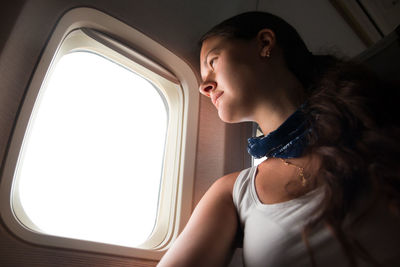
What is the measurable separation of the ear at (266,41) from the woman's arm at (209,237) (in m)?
0.44

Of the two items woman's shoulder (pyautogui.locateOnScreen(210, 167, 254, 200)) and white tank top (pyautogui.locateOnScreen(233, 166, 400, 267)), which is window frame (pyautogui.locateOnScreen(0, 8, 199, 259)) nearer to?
woman's shoulder (pyautogui.locateOnScreen(210, 167, 254, 200))

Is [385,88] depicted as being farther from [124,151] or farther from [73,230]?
[73,230]

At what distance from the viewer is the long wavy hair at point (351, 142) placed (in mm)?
541

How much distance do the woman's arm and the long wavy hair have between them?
22cm

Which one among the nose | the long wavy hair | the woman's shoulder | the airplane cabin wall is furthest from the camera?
the nose

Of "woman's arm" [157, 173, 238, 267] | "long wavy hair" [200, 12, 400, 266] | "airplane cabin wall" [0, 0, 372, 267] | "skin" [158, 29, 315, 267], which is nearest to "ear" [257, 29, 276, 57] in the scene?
"skin" [158, 29, 315, 267]

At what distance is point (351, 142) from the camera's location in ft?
2.06

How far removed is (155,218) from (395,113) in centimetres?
78

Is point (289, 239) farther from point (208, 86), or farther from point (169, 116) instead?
point (169, 116)

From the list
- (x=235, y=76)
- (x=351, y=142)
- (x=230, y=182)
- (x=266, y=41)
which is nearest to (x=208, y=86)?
(x=235, y=76)

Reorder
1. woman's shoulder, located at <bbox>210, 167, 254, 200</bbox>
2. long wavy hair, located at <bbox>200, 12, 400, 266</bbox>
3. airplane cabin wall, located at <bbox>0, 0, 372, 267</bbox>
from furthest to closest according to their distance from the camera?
woman's shoulder, located at <bbox>210, 167, 254, 200</bbox>
airplane cabin wall, located at <bbox>0, 0, 372, 267</bbox>
long wavy hair, located at <bbox>200, 12, 400, 266</bbox>

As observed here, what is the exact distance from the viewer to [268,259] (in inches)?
23.2

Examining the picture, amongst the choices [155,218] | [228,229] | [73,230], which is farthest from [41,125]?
[228,229]

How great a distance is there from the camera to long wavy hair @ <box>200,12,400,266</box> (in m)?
0.54
